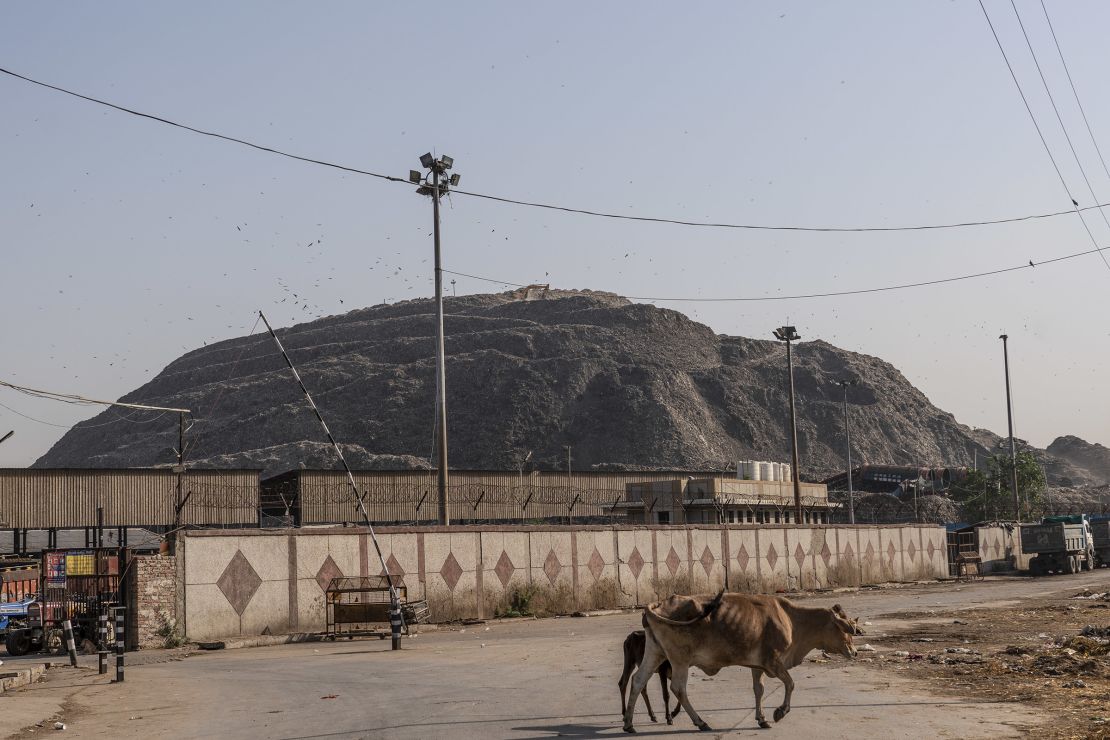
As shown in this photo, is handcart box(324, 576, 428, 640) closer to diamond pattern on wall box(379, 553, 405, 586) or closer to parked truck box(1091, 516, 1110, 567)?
diamond pattern on wall box(379, 553, 405, 586)

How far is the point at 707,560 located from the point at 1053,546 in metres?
33.2

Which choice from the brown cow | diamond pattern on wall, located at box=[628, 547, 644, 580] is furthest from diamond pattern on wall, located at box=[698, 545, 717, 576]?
the brown cow

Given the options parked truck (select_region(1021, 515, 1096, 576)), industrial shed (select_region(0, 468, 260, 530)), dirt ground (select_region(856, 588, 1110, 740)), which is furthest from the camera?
parked truck (select_region(1021, 515, 1096, 576))

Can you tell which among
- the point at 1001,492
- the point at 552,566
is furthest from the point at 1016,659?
the point at 1001,492

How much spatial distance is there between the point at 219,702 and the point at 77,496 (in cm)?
→ 4267

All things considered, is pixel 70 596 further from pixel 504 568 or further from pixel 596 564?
pixel 596 564

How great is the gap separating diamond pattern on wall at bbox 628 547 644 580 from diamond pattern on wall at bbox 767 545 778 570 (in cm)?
1001

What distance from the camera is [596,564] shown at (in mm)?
40906

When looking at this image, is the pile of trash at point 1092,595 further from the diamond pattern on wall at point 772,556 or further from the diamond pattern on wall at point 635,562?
the diamond pattern on wall at point 635,562

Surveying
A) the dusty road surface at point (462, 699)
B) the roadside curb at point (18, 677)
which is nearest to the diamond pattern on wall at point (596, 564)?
the dusty road surface at point (462, 699)

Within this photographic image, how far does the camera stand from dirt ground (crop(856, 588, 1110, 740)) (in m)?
14.3

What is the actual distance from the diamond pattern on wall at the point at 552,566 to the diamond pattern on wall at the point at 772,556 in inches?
584

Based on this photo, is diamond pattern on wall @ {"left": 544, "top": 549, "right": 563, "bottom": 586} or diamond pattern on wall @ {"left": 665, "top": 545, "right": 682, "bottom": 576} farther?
diamond pattern on wall @ {"left": 665, "top": 545, "right": 682, "bottom": 576}

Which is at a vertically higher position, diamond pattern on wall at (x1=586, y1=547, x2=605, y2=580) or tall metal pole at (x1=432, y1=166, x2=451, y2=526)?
tall metal pole at (x1=432, y1=166, x2=451, y2=526)
